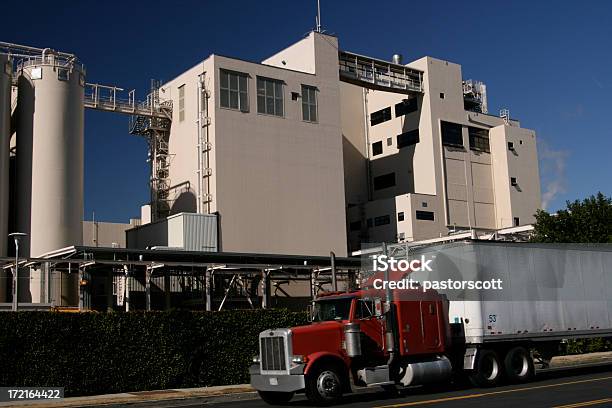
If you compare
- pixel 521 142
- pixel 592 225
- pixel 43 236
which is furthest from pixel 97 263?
pixel 521 142

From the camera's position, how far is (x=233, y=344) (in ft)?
85.7

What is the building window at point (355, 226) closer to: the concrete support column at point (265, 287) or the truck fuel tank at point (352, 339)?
the concrete support column at point (265, 287)

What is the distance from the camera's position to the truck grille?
60.5ft

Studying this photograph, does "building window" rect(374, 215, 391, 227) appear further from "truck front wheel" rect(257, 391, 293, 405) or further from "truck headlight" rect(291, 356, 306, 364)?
"truck headlight" rect(291, 356, 306, 364)

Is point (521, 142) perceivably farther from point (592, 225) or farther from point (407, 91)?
point (592, 225)

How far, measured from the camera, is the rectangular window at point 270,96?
55.9m

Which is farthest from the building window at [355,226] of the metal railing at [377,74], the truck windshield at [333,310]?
the truck windshield at [333,310]

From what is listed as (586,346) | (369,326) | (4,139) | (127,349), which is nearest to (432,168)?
(586,346)

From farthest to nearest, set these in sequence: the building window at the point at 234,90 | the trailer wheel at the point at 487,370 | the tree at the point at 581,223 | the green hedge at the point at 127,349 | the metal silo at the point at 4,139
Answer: the building window at the point at 234,90, the metal silo at the point at 4,139, the tree at the point at 581,223, the green hedge at the point at 127,349, the trailer wheel at the point at 487,370

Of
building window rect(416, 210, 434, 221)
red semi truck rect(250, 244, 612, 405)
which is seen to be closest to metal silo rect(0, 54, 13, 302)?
red semi truck rect(250, 244, 612, 405)

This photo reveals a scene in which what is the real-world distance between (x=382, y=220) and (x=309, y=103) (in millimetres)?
14284

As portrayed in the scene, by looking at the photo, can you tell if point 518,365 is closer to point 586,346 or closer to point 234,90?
point 586,346

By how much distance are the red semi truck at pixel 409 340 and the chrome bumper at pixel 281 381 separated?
0.03 m

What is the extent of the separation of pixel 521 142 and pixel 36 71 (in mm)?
47264
